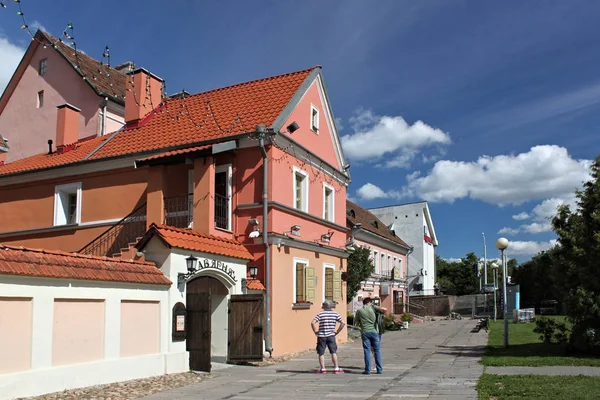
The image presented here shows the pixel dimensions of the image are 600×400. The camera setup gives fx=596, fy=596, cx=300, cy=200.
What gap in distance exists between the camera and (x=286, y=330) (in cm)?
1822

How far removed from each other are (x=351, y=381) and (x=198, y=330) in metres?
3.86

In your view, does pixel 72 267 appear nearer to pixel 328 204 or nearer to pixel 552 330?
pixel 552 330

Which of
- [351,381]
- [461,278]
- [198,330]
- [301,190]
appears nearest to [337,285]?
[301,190]

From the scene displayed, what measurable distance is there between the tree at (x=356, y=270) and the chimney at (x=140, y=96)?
12.6m

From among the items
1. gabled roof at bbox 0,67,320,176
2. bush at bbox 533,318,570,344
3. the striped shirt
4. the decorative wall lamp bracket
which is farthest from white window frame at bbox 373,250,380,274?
the decorative wall lamp bracket

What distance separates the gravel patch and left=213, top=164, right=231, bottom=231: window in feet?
19.0

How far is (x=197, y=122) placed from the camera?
20.6 metres

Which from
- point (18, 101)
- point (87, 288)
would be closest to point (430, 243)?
point (18, 101)

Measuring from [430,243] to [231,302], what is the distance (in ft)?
153

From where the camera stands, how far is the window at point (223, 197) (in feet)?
59.4

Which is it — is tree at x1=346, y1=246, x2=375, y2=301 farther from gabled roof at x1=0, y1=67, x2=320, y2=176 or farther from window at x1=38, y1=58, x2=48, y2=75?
window at x1=38, y1=58, x2=48, y2=75

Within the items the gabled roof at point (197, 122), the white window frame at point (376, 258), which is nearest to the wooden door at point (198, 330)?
the gabled roof at point (197, 122)

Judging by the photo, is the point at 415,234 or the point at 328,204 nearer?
the point at 328,204

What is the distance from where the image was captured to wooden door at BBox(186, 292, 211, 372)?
544 inches
